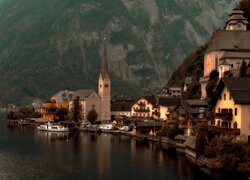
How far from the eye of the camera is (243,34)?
322 ft

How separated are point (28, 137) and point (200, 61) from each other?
50.7 meters

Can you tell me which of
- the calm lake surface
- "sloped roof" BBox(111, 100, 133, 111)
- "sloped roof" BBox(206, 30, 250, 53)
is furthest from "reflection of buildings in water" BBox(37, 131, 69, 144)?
"sloped roof" BBox(206, 30, 250, 53)

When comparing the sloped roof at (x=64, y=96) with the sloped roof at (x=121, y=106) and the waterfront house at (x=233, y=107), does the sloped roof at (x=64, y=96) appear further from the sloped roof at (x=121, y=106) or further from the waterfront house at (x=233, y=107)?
the waterfront house at (x=233, y=107)

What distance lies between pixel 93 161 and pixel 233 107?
A: 20.9 metres

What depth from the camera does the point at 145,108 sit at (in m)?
127

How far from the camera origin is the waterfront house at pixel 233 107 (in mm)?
58469

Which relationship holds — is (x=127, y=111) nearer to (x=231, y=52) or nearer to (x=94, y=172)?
(x=231, y=52)

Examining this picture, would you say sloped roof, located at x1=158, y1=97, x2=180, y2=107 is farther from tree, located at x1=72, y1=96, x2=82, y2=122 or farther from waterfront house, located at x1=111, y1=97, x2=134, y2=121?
tree, located at x1=72, y1=96, x2=82, y2=122

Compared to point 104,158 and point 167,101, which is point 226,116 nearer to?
point 104,158

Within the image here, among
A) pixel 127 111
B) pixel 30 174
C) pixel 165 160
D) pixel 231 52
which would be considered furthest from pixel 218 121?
pixel 127 111

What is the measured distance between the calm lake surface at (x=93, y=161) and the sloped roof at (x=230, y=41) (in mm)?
26442

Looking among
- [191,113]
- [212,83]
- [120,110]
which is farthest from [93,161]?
[120,110]

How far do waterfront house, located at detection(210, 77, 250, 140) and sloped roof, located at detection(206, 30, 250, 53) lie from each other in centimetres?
3377

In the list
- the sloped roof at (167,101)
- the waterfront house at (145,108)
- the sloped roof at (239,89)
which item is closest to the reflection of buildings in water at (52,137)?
the waterfront house at (145,108)
